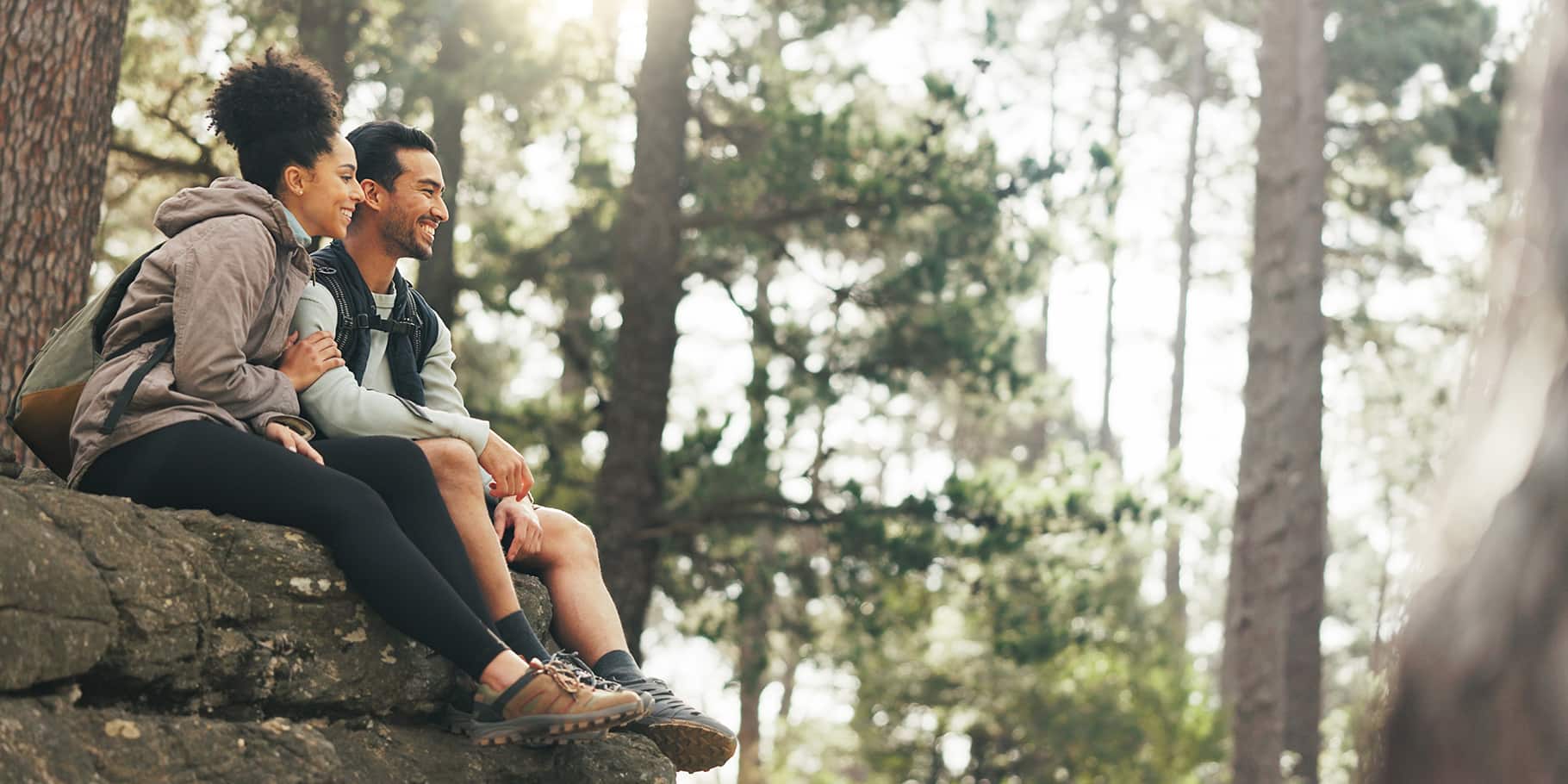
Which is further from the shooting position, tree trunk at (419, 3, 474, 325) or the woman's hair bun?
tree trunk at (419, 3, 474, 325)

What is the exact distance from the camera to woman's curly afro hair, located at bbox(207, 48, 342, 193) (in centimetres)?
358

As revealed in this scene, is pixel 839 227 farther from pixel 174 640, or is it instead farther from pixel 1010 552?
pixel 174 640

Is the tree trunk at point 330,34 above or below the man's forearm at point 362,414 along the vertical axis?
above

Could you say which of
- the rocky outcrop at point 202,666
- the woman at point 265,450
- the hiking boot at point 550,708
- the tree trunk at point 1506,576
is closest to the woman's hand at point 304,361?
the woman at point 265,450

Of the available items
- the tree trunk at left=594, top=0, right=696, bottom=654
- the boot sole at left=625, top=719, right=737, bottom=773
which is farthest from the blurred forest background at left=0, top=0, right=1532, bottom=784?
the boot sole at left=625, top=719, right=737, bottom=773

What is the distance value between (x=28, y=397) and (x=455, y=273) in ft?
28.1

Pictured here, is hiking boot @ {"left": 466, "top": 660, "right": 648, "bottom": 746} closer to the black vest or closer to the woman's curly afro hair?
the black vest

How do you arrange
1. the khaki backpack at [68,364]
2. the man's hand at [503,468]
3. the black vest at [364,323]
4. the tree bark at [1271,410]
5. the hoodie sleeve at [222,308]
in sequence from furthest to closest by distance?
the tree bark at [1271,410] → the black vest at [364,323] → the man's hand at [503,468] → the khaki backpack at [68,364] → the hoodie sleeve at [222,308]

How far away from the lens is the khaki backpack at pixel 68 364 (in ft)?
10.9

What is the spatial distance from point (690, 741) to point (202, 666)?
4.13 feet

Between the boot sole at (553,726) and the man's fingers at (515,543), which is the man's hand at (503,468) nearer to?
the man's fingers at (515,543)

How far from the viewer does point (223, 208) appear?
3.40m

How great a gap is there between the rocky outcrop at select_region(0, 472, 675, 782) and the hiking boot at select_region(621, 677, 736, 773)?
102 mm

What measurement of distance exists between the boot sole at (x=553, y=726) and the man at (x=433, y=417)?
0.26 meters
